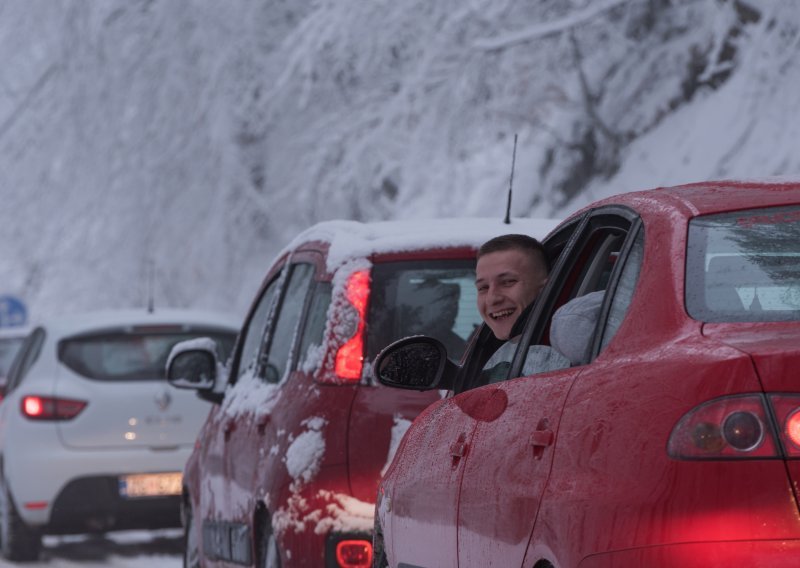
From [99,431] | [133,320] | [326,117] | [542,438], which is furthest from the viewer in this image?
[326,117]

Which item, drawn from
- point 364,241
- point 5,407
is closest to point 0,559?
point 5,407

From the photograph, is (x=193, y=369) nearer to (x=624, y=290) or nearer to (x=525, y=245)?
(x=525, y=245)

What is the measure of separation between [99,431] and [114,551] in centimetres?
114

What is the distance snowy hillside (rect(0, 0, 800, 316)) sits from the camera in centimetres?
1780

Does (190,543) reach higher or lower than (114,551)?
higher

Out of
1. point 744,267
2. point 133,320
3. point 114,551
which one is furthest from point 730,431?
point 114,551

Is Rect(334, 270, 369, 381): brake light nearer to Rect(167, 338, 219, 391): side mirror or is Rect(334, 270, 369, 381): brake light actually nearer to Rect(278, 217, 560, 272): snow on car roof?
Rect(278, 217, 560, 272): snow on car roof

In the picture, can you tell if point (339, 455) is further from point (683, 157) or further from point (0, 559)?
point (683, 157)

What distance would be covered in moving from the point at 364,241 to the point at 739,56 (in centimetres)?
1102

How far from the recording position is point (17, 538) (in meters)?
12.4

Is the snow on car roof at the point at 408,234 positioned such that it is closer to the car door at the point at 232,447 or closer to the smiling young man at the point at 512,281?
the car door at the point at 232,447

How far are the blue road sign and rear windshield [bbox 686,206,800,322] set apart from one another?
2906 centimetres

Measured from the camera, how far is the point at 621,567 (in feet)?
10.9

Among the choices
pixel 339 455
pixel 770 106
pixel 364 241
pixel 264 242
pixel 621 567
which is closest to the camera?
pixel 621 567
